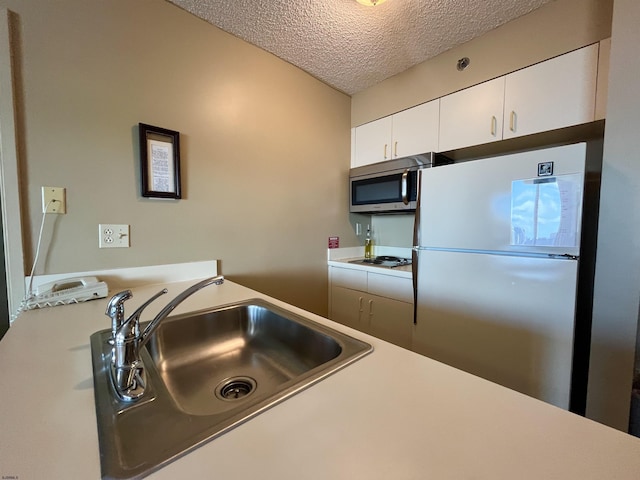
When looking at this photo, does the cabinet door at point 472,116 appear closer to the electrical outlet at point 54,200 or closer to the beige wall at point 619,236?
the beige wall at point 619,236

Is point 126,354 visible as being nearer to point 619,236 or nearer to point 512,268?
point 512,268

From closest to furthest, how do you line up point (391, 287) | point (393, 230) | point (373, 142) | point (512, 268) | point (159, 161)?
point (512, 268) < point (159, 161) < point (391, 287) < point (373, 142) < point (393, 230)

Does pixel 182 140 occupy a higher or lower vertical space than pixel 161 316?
higher

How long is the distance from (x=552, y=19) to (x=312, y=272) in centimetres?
206

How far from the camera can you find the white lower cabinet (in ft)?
5.65

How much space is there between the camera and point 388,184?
2.04m

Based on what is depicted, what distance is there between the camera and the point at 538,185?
3.68 feet

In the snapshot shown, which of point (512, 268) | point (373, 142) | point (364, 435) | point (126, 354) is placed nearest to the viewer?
point (364, 435)

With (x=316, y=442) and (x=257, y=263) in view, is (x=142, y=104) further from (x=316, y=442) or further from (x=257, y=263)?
(x=316, y=442)

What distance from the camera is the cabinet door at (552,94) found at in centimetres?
128

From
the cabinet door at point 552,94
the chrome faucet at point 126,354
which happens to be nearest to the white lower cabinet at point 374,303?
the cabinet door at point 552,94

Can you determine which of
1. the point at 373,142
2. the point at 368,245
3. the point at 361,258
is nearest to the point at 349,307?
the point at 361,258

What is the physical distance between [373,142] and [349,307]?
54.8 inches

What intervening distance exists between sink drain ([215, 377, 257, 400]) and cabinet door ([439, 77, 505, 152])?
180 centimetres
